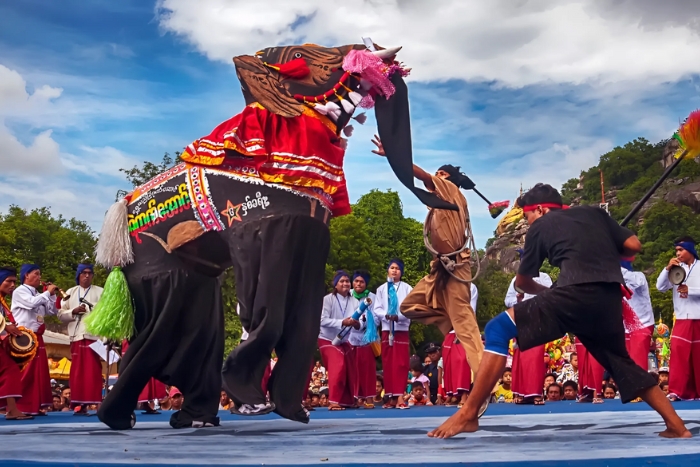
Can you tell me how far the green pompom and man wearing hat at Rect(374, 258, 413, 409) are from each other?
520 cm

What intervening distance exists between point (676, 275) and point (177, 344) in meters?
5.92

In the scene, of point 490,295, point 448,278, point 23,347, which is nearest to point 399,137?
point 448,278

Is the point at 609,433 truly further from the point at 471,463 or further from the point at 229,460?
the point at 229,460

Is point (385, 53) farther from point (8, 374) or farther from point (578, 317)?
point (8, 374)

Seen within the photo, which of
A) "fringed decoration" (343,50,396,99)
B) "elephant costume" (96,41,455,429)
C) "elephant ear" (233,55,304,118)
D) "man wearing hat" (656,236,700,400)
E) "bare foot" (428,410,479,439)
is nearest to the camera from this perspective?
"bare foot" (428,410,479,439)

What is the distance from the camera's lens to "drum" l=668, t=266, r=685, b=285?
29.6 feet

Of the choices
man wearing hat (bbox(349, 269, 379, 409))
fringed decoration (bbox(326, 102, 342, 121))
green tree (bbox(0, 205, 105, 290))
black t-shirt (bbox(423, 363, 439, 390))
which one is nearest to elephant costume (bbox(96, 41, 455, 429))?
fringed decoration (bbox(326, 102, 342, 121))

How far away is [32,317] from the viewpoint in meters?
9.13

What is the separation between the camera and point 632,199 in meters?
72.5

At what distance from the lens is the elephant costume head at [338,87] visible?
505 cm

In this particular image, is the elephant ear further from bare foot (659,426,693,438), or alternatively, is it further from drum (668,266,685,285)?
drum (668,266,685,285)

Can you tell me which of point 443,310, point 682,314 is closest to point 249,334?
point 443,310

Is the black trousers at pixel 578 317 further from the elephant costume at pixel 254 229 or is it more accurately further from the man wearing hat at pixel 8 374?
the man wearing hat at pixel 8 374

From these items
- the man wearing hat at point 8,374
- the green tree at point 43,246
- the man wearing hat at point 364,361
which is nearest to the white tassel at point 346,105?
the man wearing hat at point 8,374
